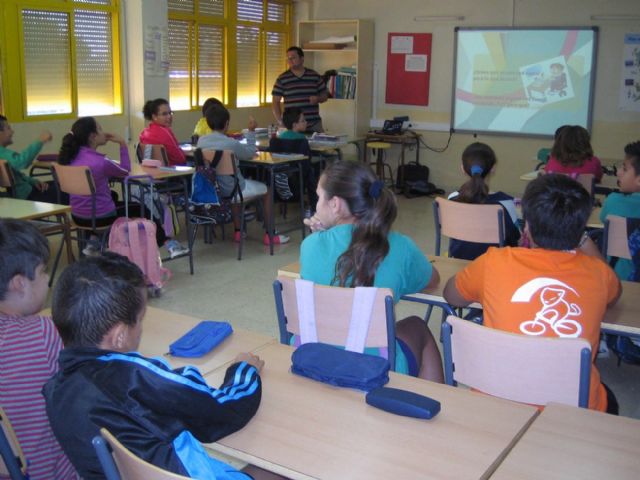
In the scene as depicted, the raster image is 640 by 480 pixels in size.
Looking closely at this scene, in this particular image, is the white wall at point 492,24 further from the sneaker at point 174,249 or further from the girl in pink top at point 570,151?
the sneaker at point 174,249

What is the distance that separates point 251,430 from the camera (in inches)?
65.0

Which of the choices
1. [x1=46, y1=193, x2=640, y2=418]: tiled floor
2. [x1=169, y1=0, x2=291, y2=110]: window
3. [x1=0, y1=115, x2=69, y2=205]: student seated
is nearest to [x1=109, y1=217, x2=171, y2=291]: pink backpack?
[x1=46, y1=193, x2=640, y2=418]: tiled floor

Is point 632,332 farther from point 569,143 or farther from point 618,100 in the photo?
point 618,100

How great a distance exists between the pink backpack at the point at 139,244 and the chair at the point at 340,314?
2.62 metres

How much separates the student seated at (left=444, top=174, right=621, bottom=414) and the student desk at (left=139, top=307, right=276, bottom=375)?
0.71m

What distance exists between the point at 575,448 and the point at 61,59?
6.52 metres

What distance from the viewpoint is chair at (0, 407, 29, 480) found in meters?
1.71

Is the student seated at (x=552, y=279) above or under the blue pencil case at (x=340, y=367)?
above

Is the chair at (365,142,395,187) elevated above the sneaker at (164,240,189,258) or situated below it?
above

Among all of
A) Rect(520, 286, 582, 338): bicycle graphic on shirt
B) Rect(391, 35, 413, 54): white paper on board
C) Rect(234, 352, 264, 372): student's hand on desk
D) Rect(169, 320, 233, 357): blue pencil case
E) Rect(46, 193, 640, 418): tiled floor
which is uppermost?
Rect(391, 35, 413, 54): white paper on board

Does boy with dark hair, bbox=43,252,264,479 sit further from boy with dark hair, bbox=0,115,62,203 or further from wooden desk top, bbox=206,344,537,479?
boy with dark hair, bbox=0,115,62,203

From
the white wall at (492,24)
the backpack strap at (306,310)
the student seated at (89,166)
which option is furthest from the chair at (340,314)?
the white wall at (492,24)

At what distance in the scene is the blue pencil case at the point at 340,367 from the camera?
1.82m

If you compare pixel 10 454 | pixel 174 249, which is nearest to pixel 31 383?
pixel 10 454
